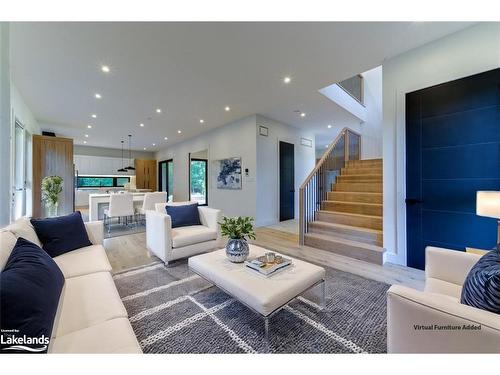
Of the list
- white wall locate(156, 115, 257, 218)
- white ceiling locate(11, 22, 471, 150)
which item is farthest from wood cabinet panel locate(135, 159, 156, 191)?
white ceiling locate(11, 22, 471, 150)

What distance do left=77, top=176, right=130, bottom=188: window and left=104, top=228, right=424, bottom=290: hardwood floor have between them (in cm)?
664

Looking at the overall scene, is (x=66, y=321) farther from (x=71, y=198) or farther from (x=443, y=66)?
(x=71, y=198)

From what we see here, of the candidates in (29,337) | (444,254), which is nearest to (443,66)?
(444,254)

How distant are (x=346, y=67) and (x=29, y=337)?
4010 mm

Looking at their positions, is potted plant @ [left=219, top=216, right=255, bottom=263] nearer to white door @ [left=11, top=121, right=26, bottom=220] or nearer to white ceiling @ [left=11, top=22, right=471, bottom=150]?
white ceiling @ [left=11, top=22, right=471, bottom=150]

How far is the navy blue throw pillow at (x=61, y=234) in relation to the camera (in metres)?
1.99

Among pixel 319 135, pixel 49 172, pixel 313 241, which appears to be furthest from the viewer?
pixel 319 135

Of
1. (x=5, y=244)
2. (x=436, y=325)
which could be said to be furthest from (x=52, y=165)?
(x=436, y=325)

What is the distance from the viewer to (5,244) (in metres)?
1.30

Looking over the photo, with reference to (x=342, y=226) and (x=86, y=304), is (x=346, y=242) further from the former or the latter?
(x=86, y=304)

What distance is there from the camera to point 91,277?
1.61 m

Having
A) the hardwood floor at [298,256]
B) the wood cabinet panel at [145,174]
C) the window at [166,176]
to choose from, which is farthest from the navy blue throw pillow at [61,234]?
the wood cabinet panel at [145,174]

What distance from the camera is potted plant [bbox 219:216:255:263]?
1.97m

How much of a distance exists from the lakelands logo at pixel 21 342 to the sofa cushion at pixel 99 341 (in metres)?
0.15
